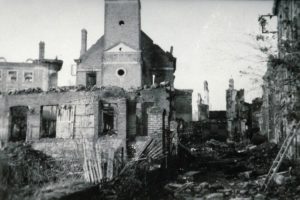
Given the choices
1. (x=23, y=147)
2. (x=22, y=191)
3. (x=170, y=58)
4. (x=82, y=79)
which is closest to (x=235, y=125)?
(x=170, y=58)

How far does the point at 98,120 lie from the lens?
49.2 ft

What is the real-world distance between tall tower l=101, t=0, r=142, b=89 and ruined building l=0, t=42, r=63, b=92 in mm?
16665

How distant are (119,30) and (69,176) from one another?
19.1m

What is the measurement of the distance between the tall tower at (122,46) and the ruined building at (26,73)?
1666cm

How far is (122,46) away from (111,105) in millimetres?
11976

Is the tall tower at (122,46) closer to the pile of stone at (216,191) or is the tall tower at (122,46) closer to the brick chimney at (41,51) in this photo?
the brick chimney at (41,51)

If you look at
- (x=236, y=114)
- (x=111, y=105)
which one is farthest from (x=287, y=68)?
(x=236, y=114)

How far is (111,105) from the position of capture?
56.5 ft

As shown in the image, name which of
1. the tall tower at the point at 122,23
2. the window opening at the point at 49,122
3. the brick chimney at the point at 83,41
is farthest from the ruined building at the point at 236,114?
the window opening at the point at 49,122

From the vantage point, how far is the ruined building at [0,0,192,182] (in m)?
13.5

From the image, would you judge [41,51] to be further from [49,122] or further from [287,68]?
[287,68]

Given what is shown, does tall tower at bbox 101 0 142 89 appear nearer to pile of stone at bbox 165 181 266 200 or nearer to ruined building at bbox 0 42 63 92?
ruined building at bbox 0 42 63 92

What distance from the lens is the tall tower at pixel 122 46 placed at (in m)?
28.0

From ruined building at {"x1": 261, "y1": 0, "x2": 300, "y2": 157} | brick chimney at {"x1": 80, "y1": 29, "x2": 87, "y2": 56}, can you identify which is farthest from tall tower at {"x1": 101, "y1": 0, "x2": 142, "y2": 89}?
ruined building at {"x1": 261, "y1": 0, "x2": 300, "y2": 157}
